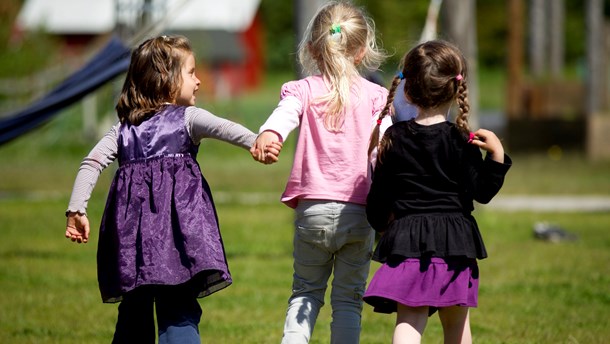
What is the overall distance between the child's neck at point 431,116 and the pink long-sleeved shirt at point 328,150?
0.23 meters

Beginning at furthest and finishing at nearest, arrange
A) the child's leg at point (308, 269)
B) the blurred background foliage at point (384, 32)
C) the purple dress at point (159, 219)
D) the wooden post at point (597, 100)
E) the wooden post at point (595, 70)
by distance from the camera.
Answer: the blurred background foliage at point (384, 32), the wooden post at point (595, 70), the wooden post at point (597, 100), the child's leg at point (308, 269), the purple dress at point (159, 219)

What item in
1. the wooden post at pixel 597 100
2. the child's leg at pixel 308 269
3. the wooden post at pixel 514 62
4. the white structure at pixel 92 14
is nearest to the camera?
the child's leg at pixel 308 269

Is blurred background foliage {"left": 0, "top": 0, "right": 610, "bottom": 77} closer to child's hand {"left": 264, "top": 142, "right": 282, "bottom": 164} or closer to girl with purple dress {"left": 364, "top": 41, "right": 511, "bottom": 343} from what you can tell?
child's hand {"left": 264, "top": 142, "right": 282, "bottom": 164}

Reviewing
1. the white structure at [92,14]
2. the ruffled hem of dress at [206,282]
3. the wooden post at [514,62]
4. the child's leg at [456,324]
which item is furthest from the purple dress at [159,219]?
the white structure at [92,14]

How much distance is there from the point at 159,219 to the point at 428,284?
1173 mm

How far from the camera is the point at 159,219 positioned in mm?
4652

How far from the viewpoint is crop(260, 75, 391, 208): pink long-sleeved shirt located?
4.85 meters

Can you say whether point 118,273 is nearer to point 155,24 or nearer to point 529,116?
point 155,24

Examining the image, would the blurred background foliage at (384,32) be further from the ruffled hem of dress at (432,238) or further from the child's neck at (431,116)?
the ruffled hem of dress at (432,238)

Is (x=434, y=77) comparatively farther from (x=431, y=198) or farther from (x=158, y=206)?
(x=158, y=206)

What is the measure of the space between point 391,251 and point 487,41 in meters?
55.1

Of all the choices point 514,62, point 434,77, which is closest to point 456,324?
point 434,77

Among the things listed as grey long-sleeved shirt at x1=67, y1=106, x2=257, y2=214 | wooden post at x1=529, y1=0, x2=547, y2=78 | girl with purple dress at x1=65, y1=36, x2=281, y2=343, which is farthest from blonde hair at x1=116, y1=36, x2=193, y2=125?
wooden post at x1=529, y1=0, x2=547, y2=78

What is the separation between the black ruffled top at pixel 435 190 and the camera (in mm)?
4434
